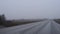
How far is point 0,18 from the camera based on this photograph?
45.3 m

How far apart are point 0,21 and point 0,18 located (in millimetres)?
2049

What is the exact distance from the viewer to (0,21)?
143ft
